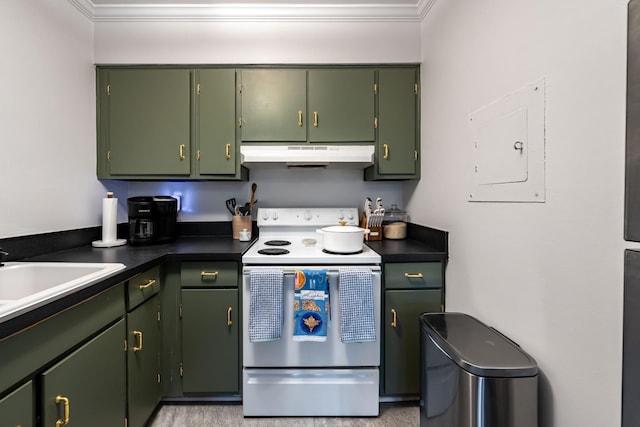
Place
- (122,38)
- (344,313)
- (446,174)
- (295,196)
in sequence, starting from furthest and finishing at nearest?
1. (295,196)
2. (122,38)
3. (446,174)
4. (344,313)

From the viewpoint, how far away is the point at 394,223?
2316mm

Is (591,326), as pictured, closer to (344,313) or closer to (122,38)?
(344,313)

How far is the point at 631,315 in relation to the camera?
0.65 meters

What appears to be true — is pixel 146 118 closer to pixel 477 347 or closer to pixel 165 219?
pixel 165 219

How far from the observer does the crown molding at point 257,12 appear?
2.08 metres

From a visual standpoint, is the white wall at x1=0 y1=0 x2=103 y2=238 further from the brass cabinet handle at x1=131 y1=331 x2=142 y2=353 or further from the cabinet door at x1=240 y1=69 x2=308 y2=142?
the cabinet door at x1=240 y1=69 x2=308 y2=142

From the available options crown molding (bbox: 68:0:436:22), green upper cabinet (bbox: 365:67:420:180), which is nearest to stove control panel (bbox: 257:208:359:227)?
green upper cabinet (bbox: 365:67:420:180)

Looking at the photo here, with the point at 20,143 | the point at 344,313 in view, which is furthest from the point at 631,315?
the point at 20,143

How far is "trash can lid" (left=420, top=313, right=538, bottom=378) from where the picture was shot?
0.98 meters

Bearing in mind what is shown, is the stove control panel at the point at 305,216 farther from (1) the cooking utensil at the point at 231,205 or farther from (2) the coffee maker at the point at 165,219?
(2) the coffee maker at the point at 165,219

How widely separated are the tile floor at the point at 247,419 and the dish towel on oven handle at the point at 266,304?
512 millimetres

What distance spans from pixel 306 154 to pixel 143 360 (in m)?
1.49

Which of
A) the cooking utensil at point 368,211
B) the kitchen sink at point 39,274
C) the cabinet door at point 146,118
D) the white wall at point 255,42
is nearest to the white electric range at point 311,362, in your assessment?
the cooking utensil at point 368,211

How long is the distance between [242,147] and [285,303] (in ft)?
3.66
